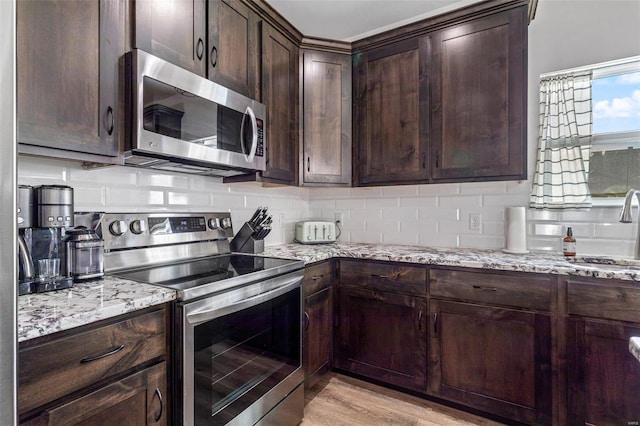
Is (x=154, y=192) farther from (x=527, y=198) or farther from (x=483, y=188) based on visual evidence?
(x=527, y=198)

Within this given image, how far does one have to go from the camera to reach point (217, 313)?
1241 millimetres

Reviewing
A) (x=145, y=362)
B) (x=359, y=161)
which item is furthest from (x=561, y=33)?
(x=145, y=362)

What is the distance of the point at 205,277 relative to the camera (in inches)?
53.9

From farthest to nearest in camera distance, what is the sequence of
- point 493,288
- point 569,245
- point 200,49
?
point 569,245 < point 493,288 < point 200,49

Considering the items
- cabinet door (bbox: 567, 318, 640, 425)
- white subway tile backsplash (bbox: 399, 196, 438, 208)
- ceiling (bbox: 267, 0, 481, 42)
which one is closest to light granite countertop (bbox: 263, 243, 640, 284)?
cabinet door (bbox: 567, 318, 640, 425)

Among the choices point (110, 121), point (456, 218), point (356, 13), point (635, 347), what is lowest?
point (635, 347)

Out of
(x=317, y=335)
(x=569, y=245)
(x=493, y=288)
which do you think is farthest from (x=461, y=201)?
(x=317, y=335)

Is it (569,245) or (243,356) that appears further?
(569,245)

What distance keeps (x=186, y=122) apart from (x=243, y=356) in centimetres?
111

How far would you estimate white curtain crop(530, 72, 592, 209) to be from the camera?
80.1 inches

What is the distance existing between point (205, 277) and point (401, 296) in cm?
122

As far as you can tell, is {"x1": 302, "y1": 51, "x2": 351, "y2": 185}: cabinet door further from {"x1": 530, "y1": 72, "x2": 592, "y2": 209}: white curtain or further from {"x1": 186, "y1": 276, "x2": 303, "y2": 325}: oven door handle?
{"x1": 530, "y1": 72, "x2": 592, "y2": 209}: white curtain

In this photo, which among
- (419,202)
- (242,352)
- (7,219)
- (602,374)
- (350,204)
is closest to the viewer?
(7,219)

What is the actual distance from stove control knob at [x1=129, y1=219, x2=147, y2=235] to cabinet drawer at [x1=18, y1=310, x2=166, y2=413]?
2.23 ft
